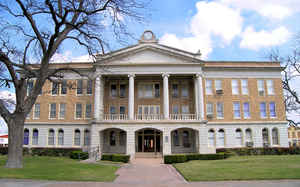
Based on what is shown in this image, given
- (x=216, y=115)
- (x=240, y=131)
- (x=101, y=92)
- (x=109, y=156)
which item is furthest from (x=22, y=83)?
(x=240, y=131)

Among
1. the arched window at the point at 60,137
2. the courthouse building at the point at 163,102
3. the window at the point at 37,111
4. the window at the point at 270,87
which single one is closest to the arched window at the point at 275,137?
the courthouse building at the point at 163,102

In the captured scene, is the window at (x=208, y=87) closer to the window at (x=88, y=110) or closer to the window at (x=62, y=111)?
the window at (x=88, y=110)

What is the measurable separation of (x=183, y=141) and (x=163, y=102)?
5.79 metres

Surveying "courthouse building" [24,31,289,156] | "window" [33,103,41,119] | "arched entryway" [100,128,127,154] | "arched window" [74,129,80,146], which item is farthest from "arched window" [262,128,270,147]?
"window" [33,103,41,119]

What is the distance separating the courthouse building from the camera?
34844mm

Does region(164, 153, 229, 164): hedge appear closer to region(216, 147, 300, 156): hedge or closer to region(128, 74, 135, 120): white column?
region(216, 147, 300, 156): hedge

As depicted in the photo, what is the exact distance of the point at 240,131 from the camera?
120 feet

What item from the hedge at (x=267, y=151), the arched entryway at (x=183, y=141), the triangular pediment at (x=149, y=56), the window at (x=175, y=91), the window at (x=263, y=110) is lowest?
the hedge at (x=267, y=151)

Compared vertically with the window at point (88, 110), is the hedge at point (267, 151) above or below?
below

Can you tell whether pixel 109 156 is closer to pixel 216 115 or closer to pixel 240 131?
pixel 216 115

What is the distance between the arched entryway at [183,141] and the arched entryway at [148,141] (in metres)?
1.85

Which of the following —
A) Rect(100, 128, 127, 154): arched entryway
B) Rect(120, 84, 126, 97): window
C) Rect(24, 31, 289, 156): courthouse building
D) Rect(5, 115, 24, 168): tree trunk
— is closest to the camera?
Rect(5, 115, 24, 168): tree trunk

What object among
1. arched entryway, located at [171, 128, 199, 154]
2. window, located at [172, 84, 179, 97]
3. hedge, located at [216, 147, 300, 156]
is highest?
window, located at [172, 84, 179, 97]

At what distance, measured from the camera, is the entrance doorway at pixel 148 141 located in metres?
35.5
